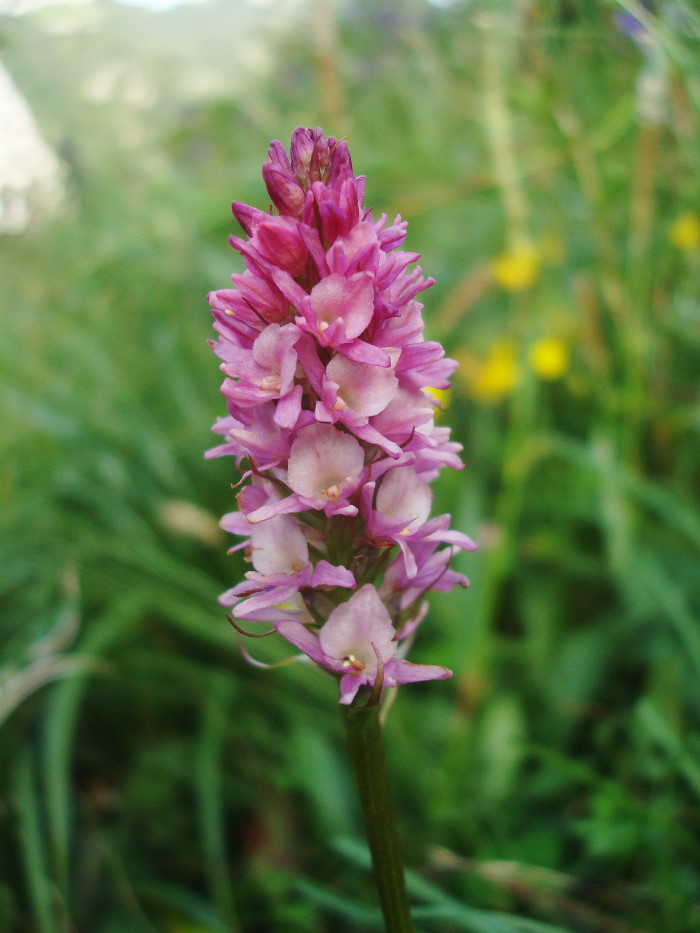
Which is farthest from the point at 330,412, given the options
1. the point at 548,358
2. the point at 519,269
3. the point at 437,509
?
the point at 519,269

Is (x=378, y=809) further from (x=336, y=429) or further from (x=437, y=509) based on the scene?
(x=437, y=509)

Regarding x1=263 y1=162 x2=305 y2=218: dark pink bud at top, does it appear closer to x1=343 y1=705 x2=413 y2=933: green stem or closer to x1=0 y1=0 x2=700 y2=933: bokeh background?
x1=343 y1=705 x2=413 y2=933: green stem

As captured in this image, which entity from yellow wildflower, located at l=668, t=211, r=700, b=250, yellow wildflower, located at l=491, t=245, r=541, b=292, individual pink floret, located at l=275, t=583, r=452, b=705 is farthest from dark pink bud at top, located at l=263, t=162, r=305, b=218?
yellow wildflower, located at l=668, t=211, r=700, b=250

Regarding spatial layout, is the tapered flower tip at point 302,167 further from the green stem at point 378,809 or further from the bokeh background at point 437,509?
the bokeh background at point 437,509

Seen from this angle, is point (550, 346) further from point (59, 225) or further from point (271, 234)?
point (59, 225)

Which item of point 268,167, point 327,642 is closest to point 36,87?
point 268,167

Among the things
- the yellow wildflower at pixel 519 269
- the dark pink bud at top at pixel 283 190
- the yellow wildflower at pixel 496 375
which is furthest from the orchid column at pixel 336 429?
the yellow wildflower at pixel 519 269
